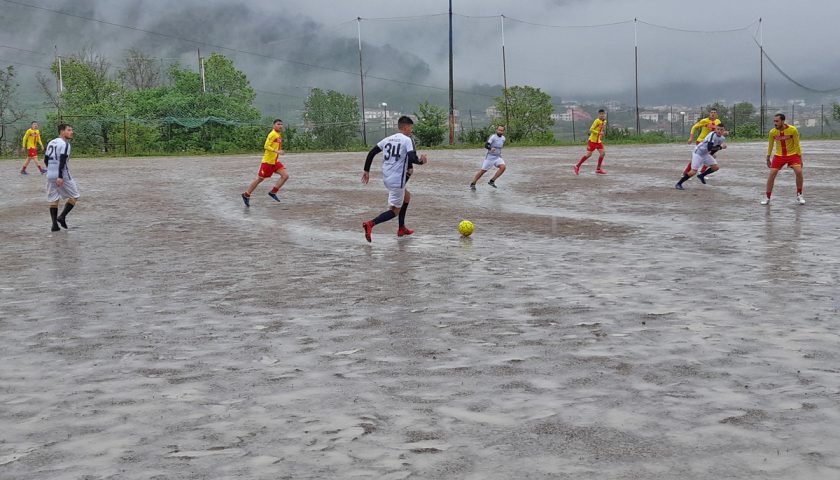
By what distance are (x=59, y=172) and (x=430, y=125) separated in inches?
1483

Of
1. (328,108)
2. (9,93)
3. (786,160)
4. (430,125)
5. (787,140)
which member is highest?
(9,93)

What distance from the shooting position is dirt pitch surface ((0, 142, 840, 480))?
15.4 feet

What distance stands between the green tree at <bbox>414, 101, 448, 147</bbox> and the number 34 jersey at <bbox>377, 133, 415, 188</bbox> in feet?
125

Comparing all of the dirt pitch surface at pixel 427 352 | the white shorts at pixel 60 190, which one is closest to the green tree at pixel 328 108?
the white shorts at pixel 60 190

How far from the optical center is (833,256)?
437 inches

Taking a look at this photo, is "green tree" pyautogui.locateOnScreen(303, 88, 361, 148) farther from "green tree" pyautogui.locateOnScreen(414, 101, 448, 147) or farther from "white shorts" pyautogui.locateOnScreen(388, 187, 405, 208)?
"white shorts" pyautogui.locateOnScreen(388, 187, 405, 208)

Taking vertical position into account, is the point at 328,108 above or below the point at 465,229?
above

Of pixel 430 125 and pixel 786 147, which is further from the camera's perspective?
pixel 430 125

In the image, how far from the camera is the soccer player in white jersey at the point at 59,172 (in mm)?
15562

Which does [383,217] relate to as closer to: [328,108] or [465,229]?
[465,229]

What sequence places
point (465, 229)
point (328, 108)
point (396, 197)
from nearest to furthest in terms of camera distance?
point (465, 229) → point (396, 197) → point (328, 108)

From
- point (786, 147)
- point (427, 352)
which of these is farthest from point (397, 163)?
point (786, 147)

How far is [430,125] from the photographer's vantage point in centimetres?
5238

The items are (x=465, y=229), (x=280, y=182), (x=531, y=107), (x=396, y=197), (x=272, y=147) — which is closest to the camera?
(x=465, y=229)
